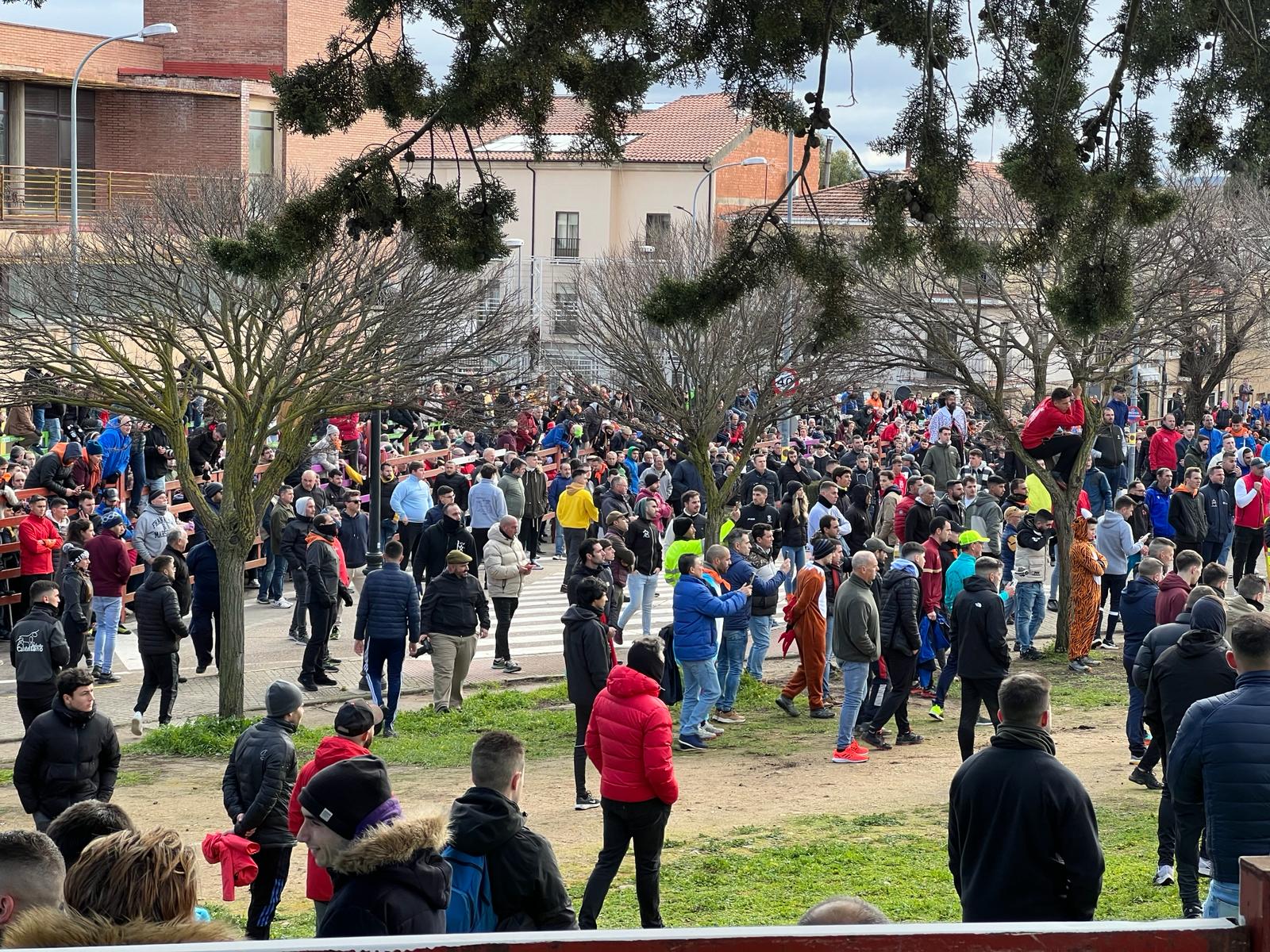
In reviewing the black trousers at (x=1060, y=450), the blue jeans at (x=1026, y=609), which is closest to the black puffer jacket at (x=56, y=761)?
the black trousers at (x=1060, y=450)

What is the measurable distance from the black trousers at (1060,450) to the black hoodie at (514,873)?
35.3ft

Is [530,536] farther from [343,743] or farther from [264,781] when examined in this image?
[343,743]

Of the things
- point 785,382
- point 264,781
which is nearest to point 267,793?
point 264,781

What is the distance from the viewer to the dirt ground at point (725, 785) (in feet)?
37.9

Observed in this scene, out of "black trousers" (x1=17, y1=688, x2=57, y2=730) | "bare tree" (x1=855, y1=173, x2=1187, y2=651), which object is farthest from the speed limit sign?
"black trousers" (x1=17, y1=688, x2=57, y2=730)

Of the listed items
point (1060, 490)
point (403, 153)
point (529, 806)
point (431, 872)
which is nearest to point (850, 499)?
point (1060, 490)

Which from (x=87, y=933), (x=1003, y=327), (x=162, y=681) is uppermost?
(x=1003, y=327)

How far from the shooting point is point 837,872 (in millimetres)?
9938

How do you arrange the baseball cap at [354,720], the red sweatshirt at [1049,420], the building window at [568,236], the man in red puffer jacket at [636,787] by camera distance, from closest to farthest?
the baseball cap at [354,720]
the man in red puffer jacket at [636,787]
the red sweatshirt at [1049,420]
the building window at [568,236]

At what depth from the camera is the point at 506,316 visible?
18.3 meters

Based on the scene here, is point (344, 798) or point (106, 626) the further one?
point (106, 626)

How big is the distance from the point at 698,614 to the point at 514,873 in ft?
25.5

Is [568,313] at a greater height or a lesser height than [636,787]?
greater

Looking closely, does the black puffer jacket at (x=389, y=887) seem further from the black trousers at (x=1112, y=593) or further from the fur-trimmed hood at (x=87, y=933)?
the black trousers at (x=1112, y=593)
